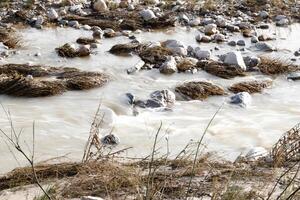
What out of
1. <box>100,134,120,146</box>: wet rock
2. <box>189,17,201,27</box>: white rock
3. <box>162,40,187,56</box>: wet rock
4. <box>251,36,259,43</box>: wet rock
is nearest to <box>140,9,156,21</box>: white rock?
<box>189,17,201,27</box>: white rock

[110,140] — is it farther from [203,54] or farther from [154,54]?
[203,54]

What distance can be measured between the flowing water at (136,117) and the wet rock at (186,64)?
0.52 feet

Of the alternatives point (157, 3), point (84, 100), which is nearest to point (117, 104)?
point (84, 100)

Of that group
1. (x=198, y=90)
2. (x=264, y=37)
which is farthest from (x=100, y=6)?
(x=198, y=90)

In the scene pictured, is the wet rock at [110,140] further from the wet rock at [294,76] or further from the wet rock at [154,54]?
the wet rock at [294,76]

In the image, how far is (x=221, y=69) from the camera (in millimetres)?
7785

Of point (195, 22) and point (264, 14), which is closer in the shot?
point (195, 22)

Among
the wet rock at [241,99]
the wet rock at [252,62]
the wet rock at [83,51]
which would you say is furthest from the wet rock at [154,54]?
the wet rock at [241,99]

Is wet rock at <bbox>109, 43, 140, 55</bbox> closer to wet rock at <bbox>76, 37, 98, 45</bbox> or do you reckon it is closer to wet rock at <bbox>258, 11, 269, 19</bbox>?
wet rock at <bbox>76, 37, 98, 45</bbox>

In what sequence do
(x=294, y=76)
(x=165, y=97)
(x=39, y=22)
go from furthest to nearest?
Result: (x=39, y=22) < (x=294, y=76) < (x=165, y=97)

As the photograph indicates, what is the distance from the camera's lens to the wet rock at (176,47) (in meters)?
8.39

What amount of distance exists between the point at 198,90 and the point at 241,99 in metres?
0.60

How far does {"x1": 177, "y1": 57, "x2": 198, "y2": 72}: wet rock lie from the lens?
7797 mm

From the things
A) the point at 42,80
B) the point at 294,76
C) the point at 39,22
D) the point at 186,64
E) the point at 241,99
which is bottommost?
the point at 294,76
